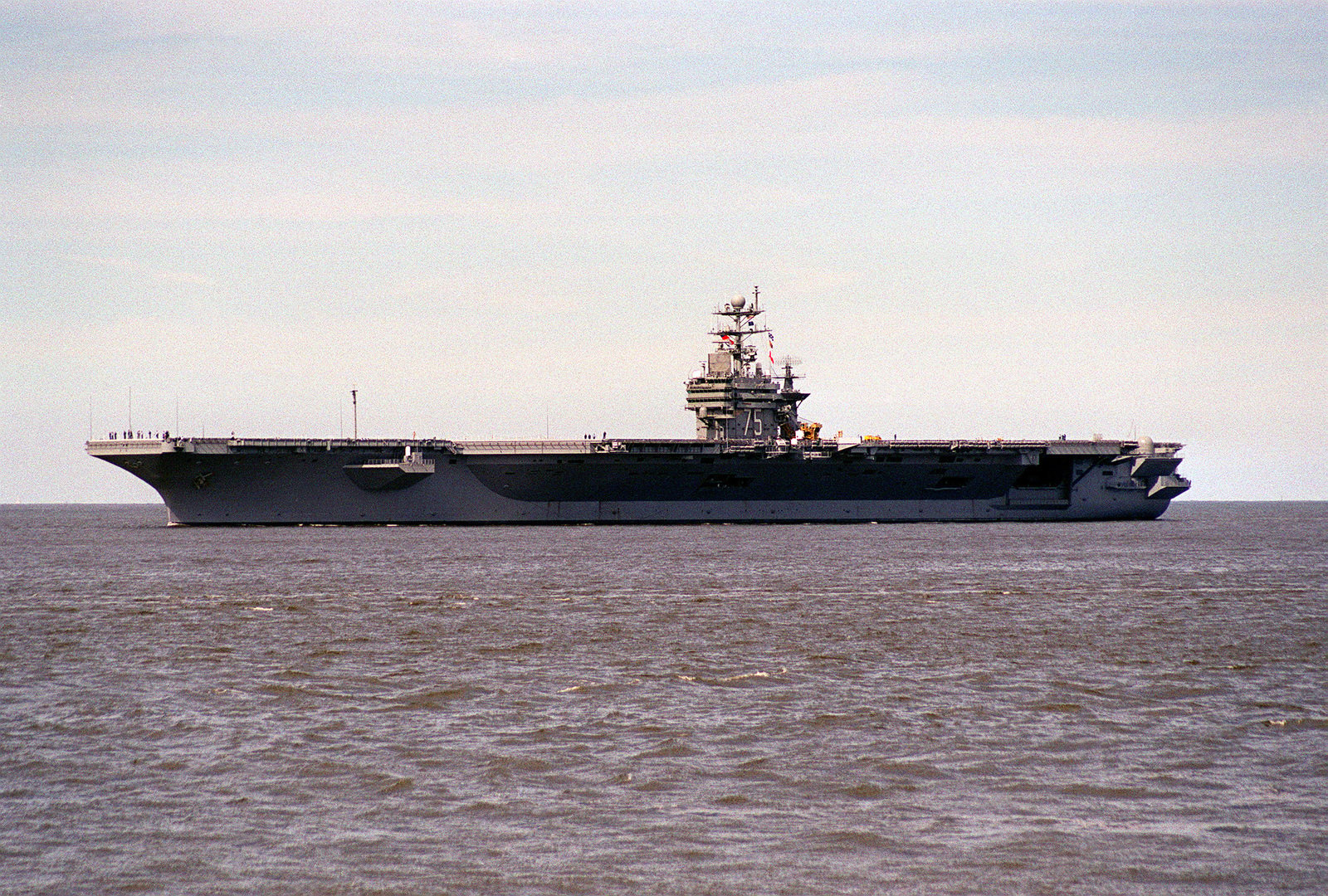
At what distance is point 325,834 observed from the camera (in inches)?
320

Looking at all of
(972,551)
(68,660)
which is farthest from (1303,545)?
(68,660)

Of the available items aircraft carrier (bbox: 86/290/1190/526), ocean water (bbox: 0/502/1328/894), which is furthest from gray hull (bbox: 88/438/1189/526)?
ocean water (bbox: 0/502/1328/894)

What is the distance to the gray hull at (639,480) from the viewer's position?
1697 inches

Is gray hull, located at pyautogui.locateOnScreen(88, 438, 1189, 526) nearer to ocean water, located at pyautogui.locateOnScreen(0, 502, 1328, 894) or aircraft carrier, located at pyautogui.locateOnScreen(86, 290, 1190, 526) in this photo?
aircraft carrier, located at pyautogui.locateOnScreen(86, 290, 1190, 526)

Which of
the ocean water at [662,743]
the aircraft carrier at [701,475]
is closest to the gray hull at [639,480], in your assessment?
the aircraft carrier at [701,475]

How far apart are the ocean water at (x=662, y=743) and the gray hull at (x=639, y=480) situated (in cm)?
1904

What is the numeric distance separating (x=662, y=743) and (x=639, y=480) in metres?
35.8

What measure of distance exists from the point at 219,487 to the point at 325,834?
37796 millimetres

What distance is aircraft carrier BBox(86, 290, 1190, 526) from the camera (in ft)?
142

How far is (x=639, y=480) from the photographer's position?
153ft

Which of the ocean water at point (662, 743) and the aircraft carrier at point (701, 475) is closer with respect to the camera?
the ocean water at point (662, 743)

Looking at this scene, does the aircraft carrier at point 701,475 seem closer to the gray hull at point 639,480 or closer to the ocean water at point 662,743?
the gray hull at point 639,480

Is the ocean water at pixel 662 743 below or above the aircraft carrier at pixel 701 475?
below

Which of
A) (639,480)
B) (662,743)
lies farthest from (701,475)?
(662,743)
